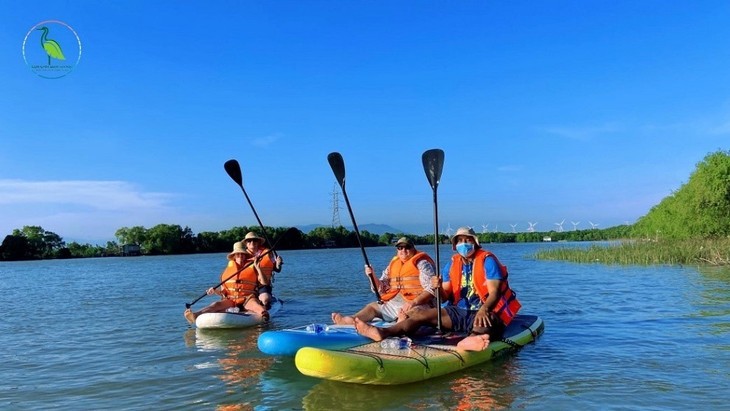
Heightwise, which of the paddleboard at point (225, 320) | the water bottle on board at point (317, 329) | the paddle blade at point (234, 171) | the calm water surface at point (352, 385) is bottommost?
the calm water surface at point (352, 385)

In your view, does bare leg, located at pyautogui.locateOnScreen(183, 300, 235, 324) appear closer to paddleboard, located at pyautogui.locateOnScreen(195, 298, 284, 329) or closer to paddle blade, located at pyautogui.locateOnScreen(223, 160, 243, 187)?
paddleboard, located at pyautogui.locateOnScreen(195, 298, 284, 329)

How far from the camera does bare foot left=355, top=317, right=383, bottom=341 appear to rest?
604cm

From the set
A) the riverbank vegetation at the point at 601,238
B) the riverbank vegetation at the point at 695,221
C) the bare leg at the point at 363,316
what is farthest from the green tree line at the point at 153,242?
the bare leg at the point at 363,316

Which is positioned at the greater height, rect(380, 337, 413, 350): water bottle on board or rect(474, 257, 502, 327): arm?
rect(474, 257, 502, 327): arm

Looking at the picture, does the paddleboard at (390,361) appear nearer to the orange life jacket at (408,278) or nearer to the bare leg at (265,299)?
the orange life jacket at (408,278)

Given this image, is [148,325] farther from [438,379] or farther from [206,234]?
[206,234]

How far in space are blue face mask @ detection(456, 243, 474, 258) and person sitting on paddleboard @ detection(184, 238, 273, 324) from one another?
4468 mm

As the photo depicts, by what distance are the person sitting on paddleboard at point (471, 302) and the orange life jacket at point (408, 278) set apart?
0.47m

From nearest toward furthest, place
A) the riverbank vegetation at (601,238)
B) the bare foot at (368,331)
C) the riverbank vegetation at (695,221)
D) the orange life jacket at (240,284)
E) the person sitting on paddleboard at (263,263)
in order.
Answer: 1. the bare foot at (368,331)
2. the orange life jacket at (240,284)
3. the person sitting on paddleboard at (263,263)
4. the riverbank vegetation at (601,238)
5. the riverbank vegetation at (695,221)

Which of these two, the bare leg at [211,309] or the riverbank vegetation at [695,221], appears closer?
the bare leg at [211,309]

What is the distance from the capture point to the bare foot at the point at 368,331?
604 cm

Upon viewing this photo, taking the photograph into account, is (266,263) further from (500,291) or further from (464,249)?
(500,291)

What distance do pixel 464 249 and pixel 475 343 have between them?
3.57 feet

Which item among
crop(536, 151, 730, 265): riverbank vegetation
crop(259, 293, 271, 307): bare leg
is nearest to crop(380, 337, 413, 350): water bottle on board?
crop(259, 293, 271, 307): bare leg
